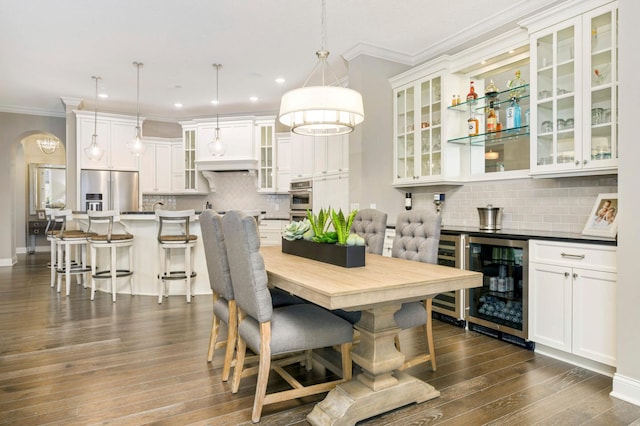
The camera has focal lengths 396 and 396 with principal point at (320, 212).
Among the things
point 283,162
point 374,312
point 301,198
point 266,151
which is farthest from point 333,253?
point 266,151

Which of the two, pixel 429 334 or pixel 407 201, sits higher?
pixel 407 201

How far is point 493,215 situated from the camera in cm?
377

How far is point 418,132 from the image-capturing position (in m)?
4.52

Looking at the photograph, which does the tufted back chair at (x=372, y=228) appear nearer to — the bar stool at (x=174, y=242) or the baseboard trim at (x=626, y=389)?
the baseboard trim at (x=626, y=389)

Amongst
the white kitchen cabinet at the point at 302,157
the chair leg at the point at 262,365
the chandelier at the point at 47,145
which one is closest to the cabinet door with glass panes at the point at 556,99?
the chair leg at the point at 262,365

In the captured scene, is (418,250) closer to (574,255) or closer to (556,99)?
(574,255)

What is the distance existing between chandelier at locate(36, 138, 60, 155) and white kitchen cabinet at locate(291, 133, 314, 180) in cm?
676

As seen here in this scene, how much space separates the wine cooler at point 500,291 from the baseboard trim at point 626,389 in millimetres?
730

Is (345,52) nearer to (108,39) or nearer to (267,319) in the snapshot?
(108,39)

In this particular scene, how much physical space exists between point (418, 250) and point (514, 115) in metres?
1.85

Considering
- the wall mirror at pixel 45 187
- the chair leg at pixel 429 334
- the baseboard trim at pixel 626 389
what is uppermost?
the wall mirror at pixel 45 187

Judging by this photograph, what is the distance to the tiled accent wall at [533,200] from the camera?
323 centimetres

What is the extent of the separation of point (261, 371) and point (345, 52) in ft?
13.0

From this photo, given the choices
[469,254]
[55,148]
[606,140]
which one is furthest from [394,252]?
[55,148]
